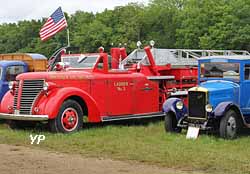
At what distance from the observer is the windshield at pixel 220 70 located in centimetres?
1244

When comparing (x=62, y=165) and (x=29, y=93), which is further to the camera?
(x=29, y=93)

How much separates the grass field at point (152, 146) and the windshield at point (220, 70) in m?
1.46

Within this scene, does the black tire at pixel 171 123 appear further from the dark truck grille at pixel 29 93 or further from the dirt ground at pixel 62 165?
the dirt ground at pixel 62 165

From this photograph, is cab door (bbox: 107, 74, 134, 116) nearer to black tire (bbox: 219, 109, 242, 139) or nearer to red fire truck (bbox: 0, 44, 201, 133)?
red fire truck (bbox: 0, 44, 201, 133)

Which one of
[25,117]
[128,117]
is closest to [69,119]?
[25,117]

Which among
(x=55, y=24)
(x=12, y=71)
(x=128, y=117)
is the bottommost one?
(x=128, y=117)

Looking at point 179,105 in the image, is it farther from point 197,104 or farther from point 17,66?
point 17,66

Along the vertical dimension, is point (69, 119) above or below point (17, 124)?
above

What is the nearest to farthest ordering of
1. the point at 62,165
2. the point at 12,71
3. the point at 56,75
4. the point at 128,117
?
the point at 62,165 → the point at 56,75 → the point at 128,117 → the point at 12,71

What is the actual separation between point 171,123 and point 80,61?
348cm

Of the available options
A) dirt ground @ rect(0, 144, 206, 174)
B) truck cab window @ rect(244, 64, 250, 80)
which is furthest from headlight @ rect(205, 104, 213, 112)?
dirt ground @ rect(0, 144, 206, 174)

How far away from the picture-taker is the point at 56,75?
13.1 metres

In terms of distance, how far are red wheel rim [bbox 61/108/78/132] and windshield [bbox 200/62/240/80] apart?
3.24 m

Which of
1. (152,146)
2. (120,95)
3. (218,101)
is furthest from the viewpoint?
(120,95)
